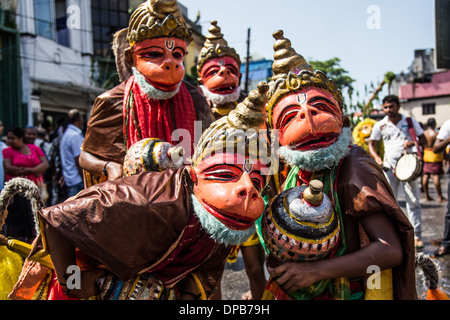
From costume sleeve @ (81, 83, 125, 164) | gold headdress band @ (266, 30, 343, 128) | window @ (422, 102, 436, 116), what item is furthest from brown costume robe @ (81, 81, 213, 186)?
window @ (422, 102, 436, 116)

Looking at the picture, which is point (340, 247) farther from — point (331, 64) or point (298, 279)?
point (331, 64)

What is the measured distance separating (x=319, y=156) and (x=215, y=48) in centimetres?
231

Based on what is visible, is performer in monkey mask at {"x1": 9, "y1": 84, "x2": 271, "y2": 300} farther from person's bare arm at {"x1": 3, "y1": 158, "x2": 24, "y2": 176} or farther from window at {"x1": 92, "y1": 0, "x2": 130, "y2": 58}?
window at {"x1": 92, "y1": 0, "x2": 130, "y2": 58}

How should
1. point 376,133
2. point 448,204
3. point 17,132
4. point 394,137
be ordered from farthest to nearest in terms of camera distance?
1. point 376,133
2. point 394,137
3. point 17,132
4. point 448,204

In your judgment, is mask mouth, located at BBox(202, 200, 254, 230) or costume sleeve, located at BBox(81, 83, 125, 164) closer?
mask mouth, located at BBox(202, 200, 254, 230)

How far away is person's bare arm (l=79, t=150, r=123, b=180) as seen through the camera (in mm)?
2465

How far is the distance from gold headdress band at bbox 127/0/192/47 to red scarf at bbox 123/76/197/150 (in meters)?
0.35

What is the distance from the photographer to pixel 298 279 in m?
1.66

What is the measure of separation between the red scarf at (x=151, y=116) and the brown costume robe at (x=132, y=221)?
0.87 meters

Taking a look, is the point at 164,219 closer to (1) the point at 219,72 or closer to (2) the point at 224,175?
(2) the point at 224,175

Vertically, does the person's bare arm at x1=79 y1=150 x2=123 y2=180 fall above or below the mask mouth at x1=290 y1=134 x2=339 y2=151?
below

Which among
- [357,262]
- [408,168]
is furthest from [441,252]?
[357,262]

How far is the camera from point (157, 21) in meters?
2.46

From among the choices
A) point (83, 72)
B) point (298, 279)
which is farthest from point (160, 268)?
point (83, 72)
